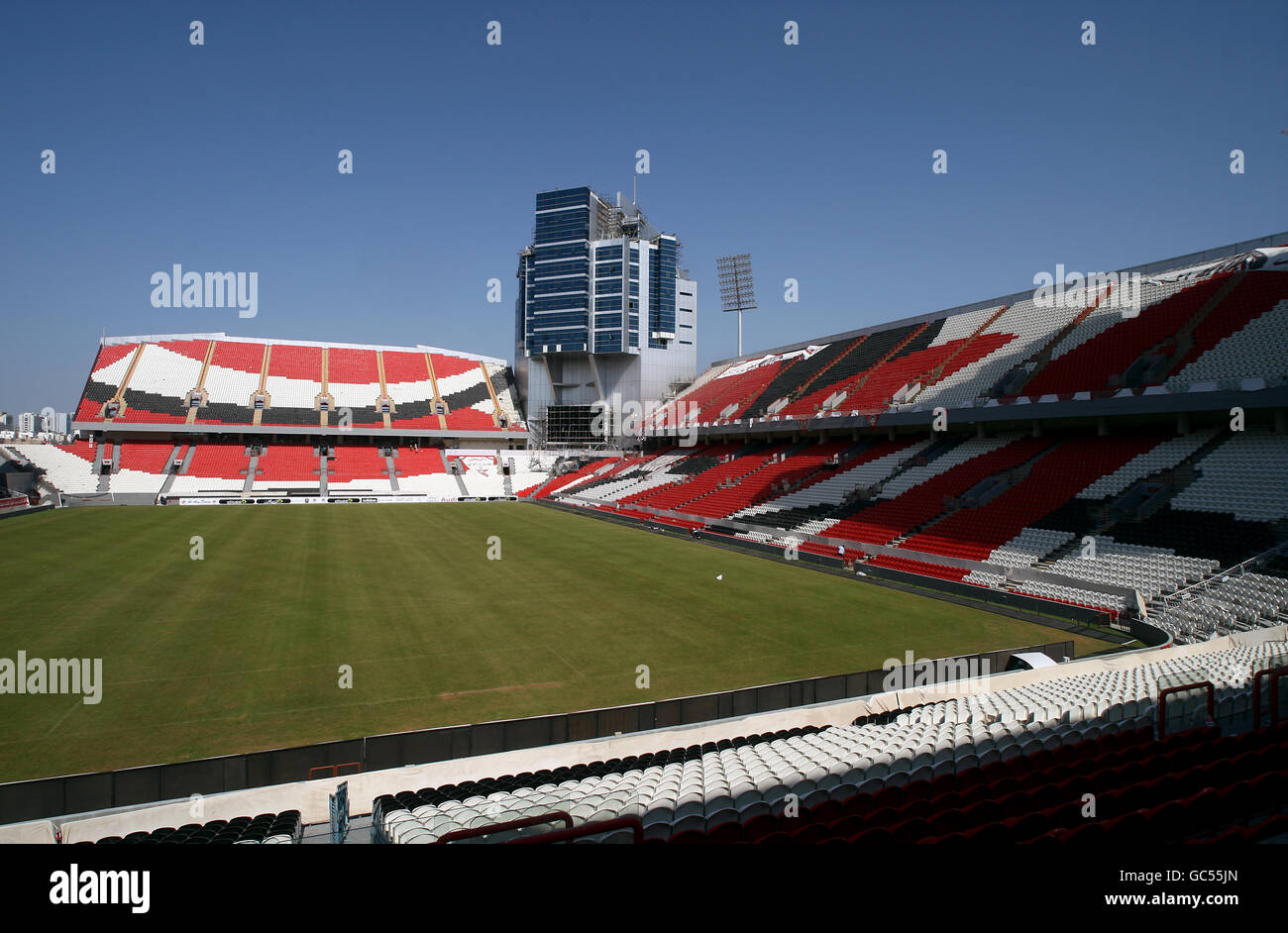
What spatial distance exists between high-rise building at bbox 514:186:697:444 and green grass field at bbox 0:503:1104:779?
40827mm

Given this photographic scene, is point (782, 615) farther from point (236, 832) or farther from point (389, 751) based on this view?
point (236, 832)

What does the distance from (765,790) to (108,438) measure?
234ft

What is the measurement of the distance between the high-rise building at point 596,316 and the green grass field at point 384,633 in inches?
1607

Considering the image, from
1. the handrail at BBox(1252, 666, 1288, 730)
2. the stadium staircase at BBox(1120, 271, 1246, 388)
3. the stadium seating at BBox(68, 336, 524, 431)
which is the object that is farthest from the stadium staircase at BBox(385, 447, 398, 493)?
the handrail at BBox(1252, 666, 1288, 730)

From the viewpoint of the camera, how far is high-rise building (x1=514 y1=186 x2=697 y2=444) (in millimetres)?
69438

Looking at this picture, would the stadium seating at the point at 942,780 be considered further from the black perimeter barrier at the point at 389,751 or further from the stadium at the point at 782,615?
the black perimeter barrier at the point at 389,751

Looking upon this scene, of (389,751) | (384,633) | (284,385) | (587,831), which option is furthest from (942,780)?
(284,385)

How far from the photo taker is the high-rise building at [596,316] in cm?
6944

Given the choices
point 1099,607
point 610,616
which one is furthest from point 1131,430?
point 610,616

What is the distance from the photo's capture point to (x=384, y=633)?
1789 cm

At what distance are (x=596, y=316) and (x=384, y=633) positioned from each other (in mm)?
55293

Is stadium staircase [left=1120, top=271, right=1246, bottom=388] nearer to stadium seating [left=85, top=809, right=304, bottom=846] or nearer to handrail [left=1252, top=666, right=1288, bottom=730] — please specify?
handrail [left=1252, top=666, right=1288, bottom=730]
